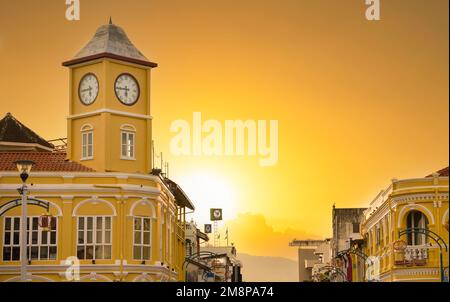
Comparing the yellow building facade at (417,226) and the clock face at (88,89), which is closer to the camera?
the yellow building facade at (417,226)

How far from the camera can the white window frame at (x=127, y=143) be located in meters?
53.7

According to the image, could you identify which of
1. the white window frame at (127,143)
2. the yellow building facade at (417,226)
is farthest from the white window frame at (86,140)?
the yellow building facade at (417,226)

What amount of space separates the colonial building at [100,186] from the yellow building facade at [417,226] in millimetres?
12054

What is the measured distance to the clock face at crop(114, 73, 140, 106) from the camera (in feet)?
172

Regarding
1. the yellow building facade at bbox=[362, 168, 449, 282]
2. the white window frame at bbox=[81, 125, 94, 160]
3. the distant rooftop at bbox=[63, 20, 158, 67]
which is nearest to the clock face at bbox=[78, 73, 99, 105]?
the distant rooftop at bbox=[63, 20, 158, 67]

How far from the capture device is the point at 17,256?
165ft

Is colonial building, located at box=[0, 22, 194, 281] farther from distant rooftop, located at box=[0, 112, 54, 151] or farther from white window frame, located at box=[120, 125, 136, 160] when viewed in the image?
distant rooftop, located at box=[0, 112, 54, 151]

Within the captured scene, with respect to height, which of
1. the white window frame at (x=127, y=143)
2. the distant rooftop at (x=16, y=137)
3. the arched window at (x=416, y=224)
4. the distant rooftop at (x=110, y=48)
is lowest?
the arched window at (x=416, y=224)

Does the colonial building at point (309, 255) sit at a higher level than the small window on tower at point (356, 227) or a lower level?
lower

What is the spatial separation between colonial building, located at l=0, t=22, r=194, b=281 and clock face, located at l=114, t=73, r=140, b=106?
0.05 meters

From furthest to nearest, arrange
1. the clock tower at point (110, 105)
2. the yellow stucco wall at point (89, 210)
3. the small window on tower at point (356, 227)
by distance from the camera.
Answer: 1. the small window on tower at point (356, 227)
2. the clock tower at point (110, 105)
3. the yellow stucco wall at point (89, 210)

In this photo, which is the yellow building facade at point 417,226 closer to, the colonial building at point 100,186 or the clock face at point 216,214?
the clock face at point 216,214

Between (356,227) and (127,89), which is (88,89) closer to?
(127,89)
